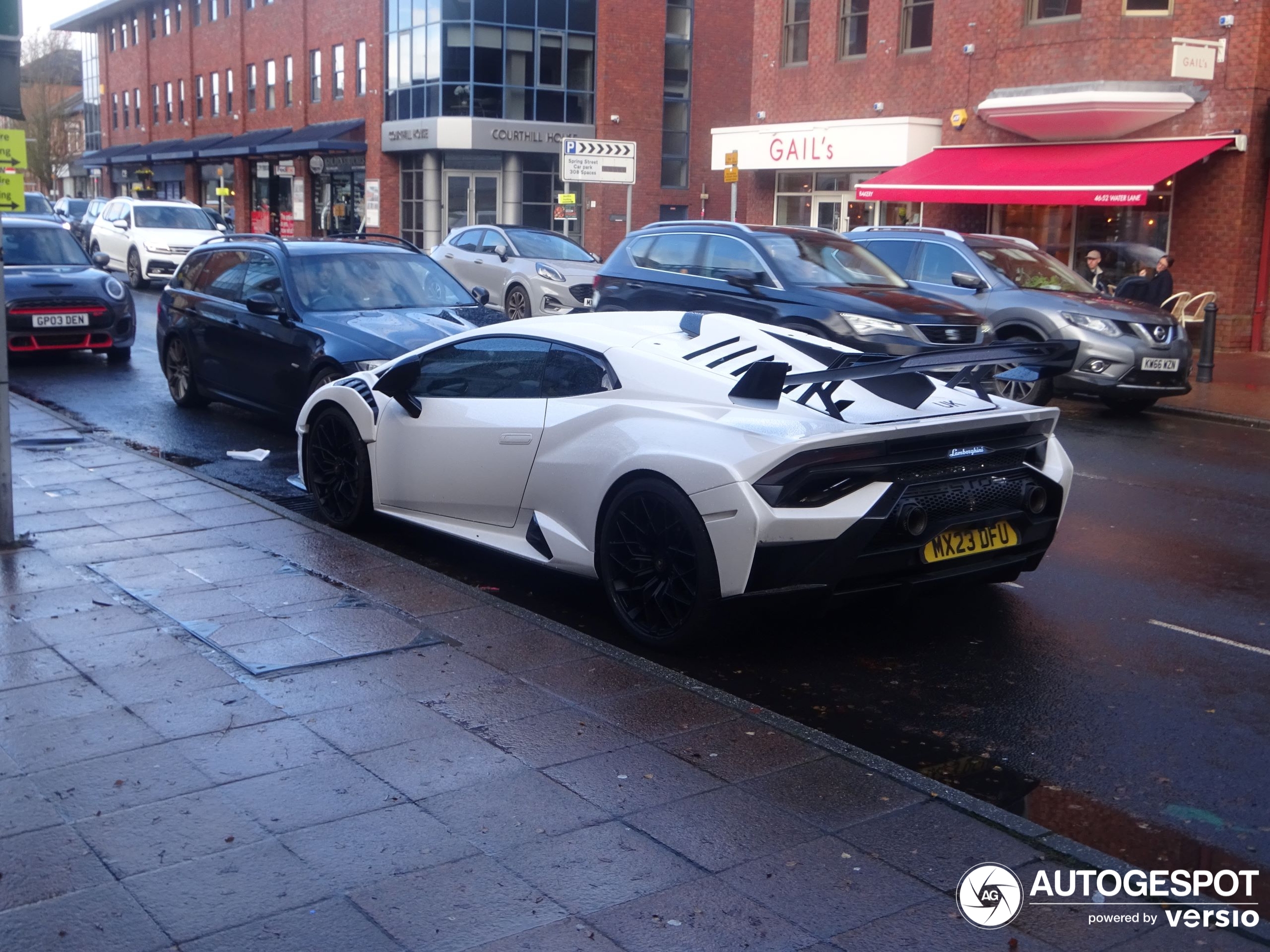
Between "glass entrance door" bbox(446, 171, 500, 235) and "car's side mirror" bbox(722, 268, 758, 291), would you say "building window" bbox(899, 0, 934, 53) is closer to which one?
"car's side mirror" bbox(722, 268, 758, 291)

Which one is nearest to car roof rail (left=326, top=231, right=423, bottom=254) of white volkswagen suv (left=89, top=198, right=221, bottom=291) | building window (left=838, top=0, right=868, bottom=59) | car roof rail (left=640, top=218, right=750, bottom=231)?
car roof rail (left=640, top=218, right=750, bottom=231)

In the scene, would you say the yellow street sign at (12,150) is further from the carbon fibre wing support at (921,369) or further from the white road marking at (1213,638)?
the white road marking at (1213,638)

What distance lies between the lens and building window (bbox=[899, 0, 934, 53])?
25500mm

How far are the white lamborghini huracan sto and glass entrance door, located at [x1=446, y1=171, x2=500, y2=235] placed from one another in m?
36.4

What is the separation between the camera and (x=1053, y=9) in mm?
22844

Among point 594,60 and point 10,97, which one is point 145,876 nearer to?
point 10,97

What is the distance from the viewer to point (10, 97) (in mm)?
7254

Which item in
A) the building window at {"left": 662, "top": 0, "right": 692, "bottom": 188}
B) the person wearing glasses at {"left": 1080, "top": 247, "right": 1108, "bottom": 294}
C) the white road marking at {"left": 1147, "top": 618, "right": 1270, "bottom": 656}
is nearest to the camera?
the white road marking at {"left": 1147, "top": 618, "right": 1270, "bottom": 656}

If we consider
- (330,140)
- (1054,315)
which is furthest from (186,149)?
(1054,315)

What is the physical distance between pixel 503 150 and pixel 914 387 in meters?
37.9

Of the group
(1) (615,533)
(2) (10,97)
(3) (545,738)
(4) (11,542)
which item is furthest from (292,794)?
(2) (10,97)

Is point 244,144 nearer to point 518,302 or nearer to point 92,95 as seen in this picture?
point 92,95

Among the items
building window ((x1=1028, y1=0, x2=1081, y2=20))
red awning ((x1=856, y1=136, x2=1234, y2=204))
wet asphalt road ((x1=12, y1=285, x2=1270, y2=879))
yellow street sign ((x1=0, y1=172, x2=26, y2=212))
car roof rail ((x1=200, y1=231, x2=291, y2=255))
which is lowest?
wet asphalt road ((x1=12, y1=285, x2=1270, y2=879))

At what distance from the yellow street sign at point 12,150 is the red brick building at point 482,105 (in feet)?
113
